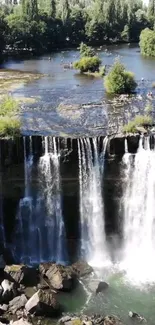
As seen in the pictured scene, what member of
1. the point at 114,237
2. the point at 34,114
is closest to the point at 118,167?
the point at 114,237

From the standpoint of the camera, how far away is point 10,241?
30719 mm

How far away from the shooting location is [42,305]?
2433cm

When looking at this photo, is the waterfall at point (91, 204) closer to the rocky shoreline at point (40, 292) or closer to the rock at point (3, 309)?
the rocky shoreline at point (40, 292)

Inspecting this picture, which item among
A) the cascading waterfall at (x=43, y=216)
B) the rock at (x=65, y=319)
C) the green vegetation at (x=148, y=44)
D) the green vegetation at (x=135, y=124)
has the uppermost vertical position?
the green vegetation at (x=148, y=44)

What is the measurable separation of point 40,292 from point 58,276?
2052 millimetres

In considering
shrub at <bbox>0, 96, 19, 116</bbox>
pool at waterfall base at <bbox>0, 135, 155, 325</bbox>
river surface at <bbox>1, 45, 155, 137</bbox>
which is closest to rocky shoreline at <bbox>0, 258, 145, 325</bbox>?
pool at waterfall base at <bbox>0, 135, 155, 325</bbox>

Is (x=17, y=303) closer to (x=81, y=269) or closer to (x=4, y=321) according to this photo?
(x=4, y=321)

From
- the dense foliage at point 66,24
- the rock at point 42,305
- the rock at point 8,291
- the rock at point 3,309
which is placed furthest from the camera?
the dense foliage at point 66,24

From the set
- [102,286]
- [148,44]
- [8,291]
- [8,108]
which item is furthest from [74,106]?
[148,44]

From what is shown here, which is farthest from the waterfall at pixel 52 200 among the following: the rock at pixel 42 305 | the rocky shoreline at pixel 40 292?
the rock at pixel 42 305

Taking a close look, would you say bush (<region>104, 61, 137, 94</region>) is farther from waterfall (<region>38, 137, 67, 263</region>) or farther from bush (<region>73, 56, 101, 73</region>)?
bush (<region>73, 56, 101, 73</region>)

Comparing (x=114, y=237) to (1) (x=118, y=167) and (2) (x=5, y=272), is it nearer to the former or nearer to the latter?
(1) (x=118, y=167)

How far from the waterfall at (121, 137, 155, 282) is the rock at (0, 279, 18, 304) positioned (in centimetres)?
708

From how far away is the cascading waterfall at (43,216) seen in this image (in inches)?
1151
